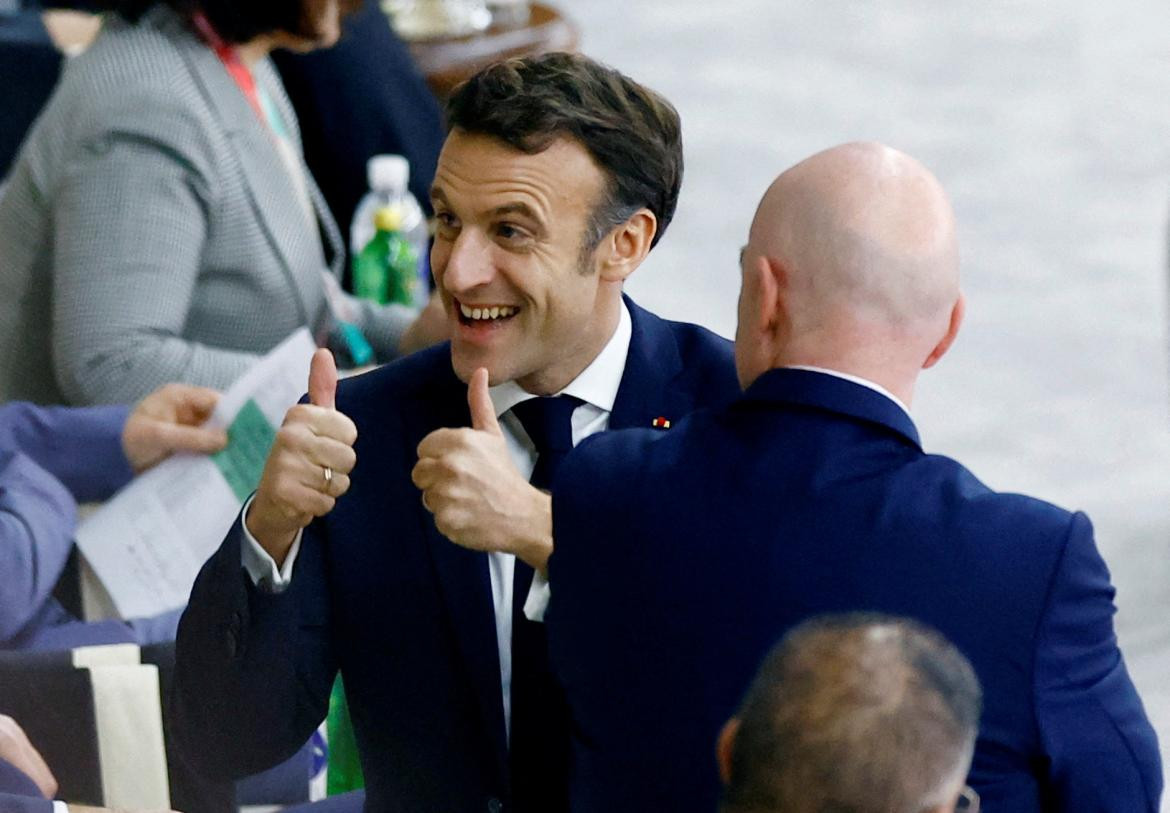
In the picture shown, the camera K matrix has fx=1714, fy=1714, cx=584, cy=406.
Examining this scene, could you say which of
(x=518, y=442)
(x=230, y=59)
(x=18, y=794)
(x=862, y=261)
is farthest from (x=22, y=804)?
(x=230, y=59)

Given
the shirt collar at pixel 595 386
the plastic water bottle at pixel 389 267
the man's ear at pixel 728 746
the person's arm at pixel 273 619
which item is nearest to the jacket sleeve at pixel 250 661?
the person's arm at pixel 273 619

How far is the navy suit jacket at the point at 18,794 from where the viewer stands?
1.61 metres

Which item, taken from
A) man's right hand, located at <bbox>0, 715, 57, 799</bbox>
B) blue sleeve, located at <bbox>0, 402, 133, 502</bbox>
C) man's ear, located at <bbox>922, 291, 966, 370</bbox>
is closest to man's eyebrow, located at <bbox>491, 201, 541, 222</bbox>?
man's ear, located at <bbox>922, 291, 966, 370</bbox>

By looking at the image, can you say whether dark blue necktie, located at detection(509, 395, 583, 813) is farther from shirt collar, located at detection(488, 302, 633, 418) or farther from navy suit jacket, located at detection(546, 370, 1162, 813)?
navy suit jacket, located at detection(546, 370, 1162, 813)

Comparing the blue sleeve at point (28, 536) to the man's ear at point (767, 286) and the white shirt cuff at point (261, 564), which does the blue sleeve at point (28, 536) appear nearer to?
the white shirt cuff at point (261, 564)

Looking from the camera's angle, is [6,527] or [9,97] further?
[9,97]

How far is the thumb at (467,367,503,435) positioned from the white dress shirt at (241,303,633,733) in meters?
0.11

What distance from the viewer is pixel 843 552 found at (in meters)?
1.20

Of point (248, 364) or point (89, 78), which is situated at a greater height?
point (89, 78)

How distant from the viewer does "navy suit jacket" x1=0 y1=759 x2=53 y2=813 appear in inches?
63.5

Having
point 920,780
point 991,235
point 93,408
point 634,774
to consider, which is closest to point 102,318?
point 93,408

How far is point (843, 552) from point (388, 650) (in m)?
0.51

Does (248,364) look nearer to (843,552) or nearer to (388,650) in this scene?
(388,650)

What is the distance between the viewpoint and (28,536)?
2.02 metres
